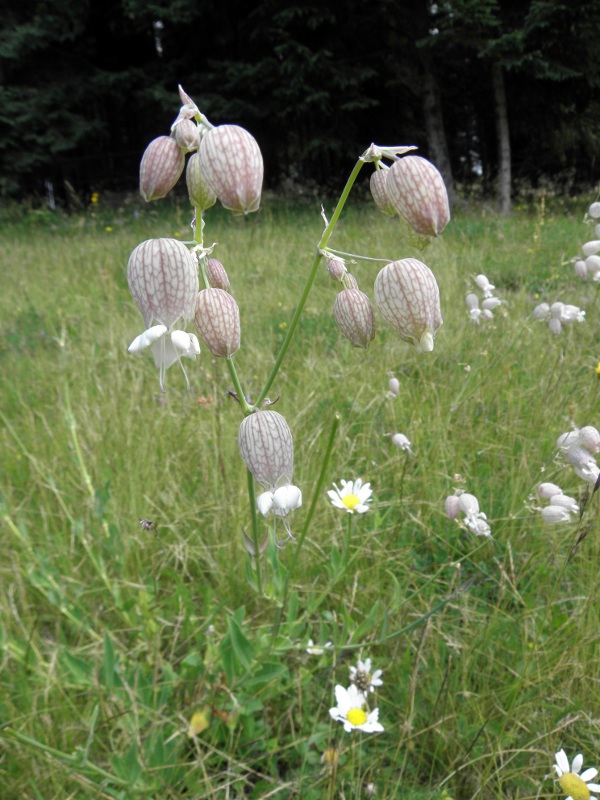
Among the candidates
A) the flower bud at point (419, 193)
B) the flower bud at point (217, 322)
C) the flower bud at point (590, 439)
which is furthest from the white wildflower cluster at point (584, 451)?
the flower bud at point (217, 322)

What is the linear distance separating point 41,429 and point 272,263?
75.3 inches

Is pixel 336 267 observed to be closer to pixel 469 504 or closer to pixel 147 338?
pixel 147 338

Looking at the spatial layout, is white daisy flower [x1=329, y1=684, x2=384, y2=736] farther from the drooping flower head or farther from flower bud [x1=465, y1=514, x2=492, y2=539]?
the drooping flower head

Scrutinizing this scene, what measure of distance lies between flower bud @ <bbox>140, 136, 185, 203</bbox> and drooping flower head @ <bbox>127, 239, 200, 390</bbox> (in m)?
0.07

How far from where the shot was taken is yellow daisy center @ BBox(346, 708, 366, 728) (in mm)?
964

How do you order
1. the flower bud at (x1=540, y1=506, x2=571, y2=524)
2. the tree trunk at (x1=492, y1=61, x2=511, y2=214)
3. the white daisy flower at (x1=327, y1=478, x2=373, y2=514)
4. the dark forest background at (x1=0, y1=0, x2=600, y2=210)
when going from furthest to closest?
the tree trunk at (x1=492, y1=61, x2=511, y2=214) → the dark forest background at (x1=0, y1=0, x2=600, y2=210) → the white daisy flower at (x1=327, y1=478, x2=373, y2=514) → the flower bud at (x1=540, y1=506, x2=571, y2=524)

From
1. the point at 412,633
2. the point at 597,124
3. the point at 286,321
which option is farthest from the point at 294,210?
the point at 412,633

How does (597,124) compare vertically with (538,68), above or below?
below

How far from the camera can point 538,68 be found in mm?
5766

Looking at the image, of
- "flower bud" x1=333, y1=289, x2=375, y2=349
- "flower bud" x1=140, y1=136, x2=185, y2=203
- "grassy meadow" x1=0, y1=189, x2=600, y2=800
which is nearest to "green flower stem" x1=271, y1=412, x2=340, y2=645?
"grassy meadow" x1=0, y1=189, x2=600, y2=800

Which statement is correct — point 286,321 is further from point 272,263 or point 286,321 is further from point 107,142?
point 107,142

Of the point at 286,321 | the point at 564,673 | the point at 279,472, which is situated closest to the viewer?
the point at 279,472

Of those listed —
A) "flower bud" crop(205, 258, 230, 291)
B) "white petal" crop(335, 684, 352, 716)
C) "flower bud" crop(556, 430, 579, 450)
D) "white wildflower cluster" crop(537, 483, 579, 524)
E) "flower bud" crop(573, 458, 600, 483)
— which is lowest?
"white petal" crop(335, 684, 352, 716)

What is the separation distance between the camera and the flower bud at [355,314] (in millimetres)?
812
